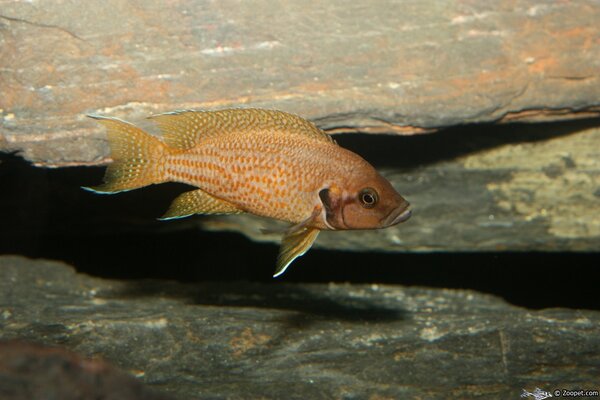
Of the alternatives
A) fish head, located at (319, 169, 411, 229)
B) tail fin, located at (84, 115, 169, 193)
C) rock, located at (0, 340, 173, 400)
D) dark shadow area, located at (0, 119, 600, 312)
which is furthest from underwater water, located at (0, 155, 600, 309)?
rock, located at (0, 340, 173, 400)

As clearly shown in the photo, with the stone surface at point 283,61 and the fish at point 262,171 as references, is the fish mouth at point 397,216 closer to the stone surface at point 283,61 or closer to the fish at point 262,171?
the fish at point 262,171

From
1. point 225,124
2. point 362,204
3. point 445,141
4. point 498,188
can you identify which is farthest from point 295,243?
point 498,188

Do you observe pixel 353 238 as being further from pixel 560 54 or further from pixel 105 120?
pixel 105 120

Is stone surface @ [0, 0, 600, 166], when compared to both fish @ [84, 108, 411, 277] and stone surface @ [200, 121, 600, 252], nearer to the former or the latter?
fish @ [84, 108, 411, 277]

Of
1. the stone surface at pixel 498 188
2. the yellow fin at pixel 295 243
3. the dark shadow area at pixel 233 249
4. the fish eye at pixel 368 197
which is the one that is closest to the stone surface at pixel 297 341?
the dark shadow area at pixel 233 249

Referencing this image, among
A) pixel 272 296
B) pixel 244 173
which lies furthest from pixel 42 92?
pixel 272 296

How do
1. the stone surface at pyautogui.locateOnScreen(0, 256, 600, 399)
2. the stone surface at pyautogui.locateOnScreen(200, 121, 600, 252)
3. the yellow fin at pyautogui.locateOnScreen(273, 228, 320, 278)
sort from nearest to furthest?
the yellow fin at pyautogui.locateOnScreen(273, 228, 320, 278)
the stone surface at pyautogui.locateOnScreen(0, 256, 600, 399)
the stone surface at pyautogui.locateOnScreen(200, 121, 600, 252)

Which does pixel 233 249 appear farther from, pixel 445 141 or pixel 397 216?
pixel 397 216
